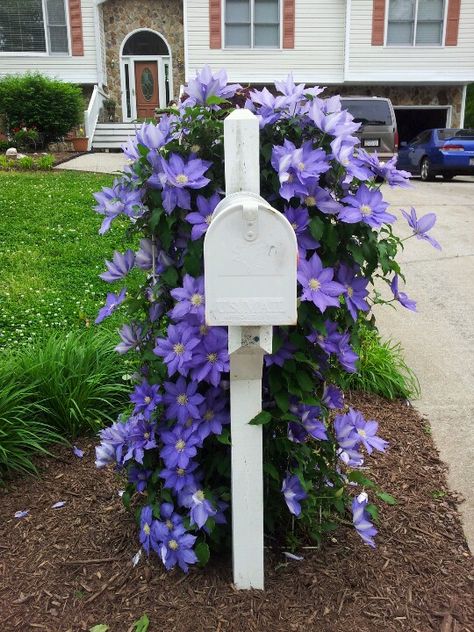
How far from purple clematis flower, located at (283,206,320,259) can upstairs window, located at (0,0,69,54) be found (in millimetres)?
20154

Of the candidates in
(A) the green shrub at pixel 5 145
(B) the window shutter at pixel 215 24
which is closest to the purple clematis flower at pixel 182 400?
(A) the green shrub at pixel 5 145

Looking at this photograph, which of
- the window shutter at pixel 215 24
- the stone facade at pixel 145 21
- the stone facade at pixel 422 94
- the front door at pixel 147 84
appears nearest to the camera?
the window shutter at pixel 215 24

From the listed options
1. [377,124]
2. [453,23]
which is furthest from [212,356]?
[453,23]

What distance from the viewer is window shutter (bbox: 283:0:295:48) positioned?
19.4 meters

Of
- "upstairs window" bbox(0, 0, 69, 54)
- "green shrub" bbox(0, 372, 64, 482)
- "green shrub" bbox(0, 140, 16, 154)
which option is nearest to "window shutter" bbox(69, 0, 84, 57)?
"upstairs window" bbox(0, 0, 69, 54)

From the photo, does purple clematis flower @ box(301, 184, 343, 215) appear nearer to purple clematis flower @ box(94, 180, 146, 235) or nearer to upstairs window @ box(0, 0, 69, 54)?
purple clematis flower @ box(94, 180, 146, 235)

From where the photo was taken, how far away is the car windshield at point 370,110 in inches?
611

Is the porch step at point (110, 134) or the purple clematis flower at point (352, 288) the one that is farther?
the porch step at point (110, 134)

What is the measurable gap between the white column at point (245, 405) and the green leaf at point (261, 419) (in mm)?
19

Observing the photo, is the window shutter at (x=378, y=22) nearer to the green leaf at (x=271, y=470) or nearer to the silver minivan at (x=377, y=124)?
the silver minivan at (x=377, y=124)

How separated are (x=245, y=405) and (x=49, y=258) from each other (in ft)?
14.3

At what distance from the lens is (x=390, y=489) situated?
2857 millimetres

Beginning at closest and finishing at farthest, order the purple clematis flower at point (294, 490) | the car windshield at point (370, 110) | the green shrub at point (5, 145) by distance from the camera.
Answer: the purple clematis flower at point (294, 490)
the car windshield at point (370, 110)
the green shrub at point (5, 145)

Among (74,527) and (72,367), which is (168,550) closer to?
(74,527)
